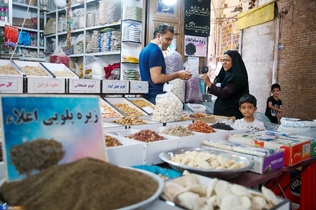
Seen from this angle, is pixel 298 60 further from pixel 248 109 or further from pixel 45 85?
pixel 45 85

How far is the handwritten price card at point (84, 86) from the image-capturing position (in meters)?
2.52

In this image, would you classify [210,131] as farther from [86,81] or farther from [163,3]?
[163,3]

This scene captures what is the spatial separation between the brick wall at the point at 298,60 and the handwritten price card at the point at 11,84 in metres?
6.20

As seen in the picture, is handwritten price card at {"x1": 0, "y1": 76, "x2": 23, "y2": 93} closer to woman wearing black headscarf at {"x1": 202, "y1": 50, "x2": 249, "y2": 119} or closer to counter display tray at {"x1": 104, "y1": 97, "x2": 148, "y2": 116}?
counter display tray at {"x1": 104, "y1": 97, "x2": 148, "y2": 116}

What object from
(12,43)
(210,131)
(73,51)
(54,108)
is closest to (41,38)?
(73,51)

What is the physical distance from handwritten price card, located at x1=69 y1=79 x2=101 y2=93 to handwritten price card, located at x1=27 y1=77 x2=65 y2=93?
0.07 meters

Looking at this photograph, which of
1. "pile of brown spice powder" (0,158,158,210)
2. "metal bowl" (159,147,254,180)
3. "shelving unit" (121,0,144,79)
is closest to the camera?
"pile of brown spice powder" (0,158,158,210)

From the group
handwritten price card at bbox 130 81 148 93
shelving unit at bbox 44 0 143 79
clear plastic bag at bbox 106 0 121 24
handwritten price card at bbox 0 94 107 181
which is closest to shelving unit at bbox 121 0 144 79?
shelving unit at bbox 44 0 143 79

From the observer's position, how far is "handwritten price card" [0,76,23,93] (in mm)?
2192

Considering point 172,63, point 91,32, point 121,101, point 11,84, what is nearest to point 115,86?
point 121,101

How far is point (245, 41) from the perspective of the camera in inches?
366

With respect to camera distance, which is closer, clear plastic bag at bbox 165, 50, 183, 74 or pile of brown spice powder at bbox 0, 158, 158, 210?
pile of brown spice powder at bbox 0, 158, 158, 210

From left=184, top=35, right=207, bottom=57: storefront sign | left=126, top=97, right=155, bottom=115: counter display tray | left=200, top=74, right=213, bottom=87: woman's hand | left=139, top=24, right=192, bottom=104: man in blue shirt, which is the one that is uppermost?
left=184, top=35, right=207, bottom=57: storefront sign

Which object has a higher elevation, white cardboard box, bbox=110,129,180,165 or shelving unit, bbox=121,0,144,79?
shelving unit, bbox=121,0,144,79
